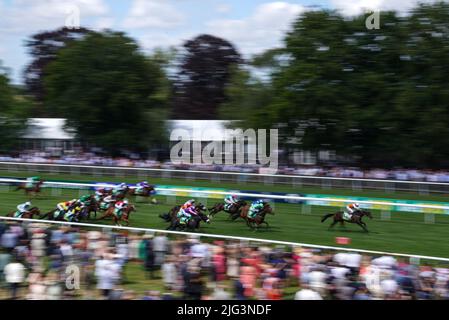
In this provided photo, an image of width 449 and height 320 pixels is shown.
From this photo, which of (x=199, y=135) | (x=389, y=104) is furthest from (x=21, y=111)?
(x=389, y=104)

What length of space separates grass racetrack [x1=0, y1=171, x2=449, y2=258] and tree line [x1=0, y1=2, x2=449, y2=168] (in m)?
6.51

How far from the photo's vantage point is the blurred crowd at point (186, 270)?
840cm

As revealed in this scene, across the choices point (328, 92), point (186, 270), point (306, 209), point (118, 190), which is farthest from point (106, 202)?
point (328, 92)

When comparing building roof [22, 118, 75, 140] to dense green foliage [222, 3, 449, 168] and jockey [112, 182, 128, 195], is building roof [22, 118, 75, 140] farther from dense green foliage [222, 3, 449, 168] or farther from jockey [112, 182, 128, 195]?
jockey [112, 182, 128, 195]

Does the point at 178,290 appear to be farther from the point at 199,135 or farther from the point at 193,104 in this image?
the point at 193,104

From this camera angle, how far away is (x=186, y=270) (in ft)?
28.9

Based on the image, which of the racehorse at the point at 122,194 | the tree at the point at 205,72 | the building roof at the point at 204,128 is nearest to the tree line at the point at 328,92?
the building roof at the point at 204,128

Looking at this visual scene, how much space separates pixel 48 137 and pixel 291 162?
42.2 ft

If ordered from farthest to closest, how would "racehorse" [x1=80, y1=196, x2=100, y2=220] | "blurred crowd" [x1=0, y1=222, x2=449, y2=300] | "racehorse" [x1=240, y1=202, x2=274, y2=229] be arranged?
1. "racehorse" [x1=80, y1=196, x2=100, y2=220]
2. "racehorse" [x1=240, y1=202, x2=274, y2=229]
3. "blurred crowd" [x1=0, y1=222, x2=449, y2=300]

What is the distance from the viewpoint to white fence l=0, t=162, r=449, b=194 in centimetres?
1822

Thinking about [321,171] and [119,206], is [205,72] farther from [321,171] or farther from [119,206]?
[119,206]

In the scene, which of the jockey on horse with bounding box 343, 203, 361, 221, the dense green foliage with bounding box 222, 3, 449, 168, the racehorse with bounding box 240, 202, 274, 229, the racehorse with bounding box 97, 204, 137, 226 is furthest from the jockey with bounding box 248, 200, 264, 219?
the dense green foliage with bounding box 222, 3, 449, 168

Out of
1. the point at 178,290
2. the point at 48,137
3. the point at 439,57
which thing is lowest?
the point at 178,290
